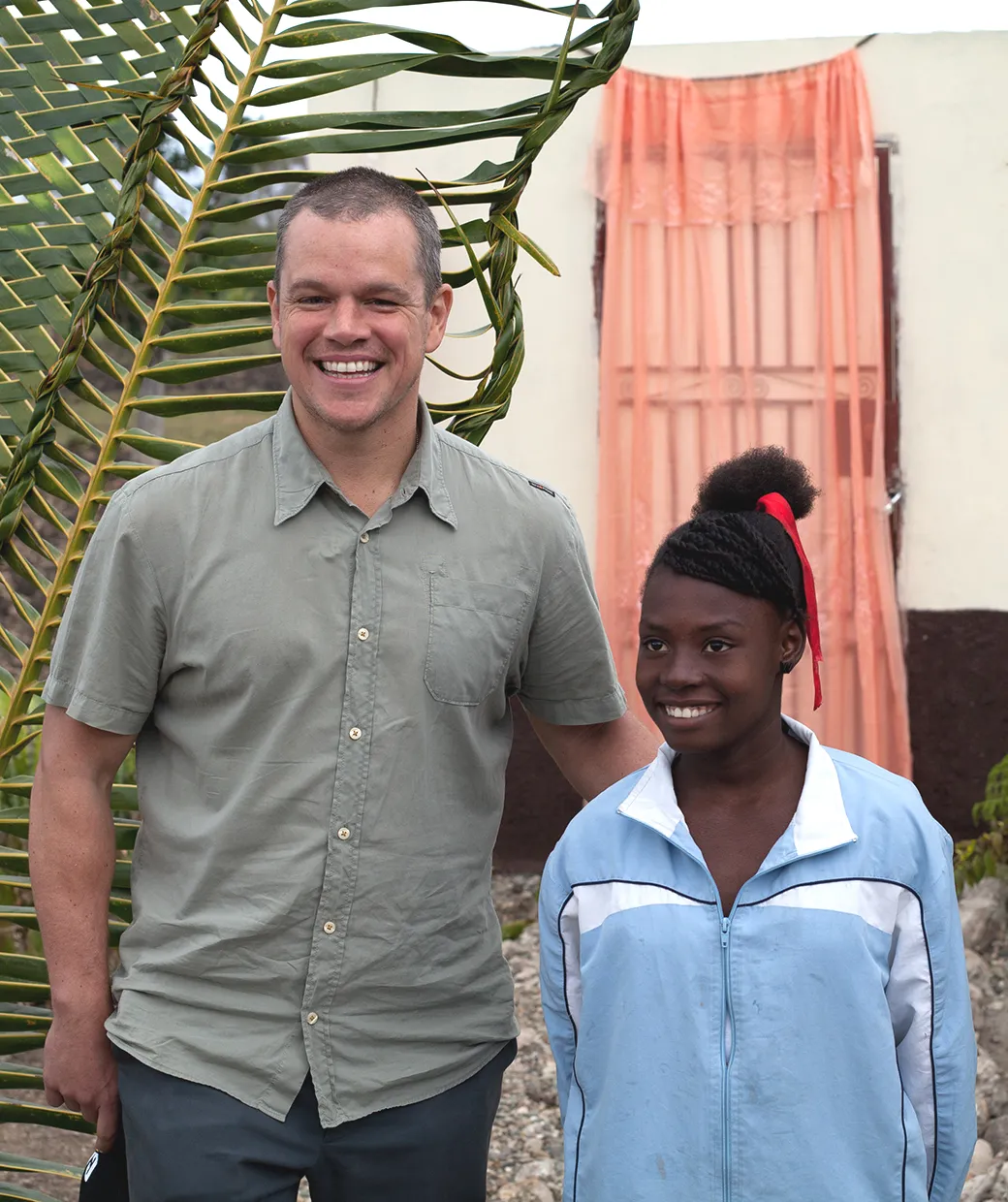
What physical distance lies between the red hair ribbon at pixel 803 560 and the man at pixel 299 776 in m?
0.34

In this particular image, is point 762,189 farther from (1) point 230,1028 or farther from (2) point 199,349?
(1) point 230,1028

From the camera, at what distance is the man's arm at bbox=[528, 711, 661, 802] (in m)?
1.83

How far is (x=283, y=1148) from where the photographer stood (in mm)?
1516

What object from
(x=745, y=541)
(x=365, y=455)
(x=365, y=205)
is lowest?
(x=745, y=541)

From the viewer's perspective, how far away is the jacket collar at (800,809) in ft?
4.59

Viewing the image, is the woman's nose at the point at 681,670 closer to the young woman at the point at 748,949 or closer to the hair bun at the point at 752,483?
the young woman at the point at 748,949

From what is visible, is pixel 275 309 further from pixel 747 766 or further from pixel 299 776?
pixel 747 766

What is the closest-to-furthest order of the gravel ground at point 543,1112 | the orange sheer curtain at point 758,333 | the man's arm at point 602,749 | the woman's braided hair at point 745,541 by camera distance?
1. the woman's braided hair at point 745,541
2. the man's arm at point 602,749
3. the gravel ground at point 543,1112
4. the orange sheer curtain at point 758,333

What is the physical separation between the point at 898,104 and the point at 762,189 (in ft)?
2.01

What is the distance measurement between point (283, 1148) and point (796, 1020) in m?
0.59

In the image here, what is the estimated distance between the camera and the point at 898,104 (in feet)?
16.6

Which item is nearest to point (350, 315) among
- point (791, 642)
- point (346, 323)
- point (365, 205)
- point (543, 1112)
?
point (346, 323)

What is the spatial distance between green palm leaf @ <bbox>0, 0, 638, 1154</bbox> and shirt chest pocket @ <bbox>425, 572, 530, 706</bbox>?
33cm

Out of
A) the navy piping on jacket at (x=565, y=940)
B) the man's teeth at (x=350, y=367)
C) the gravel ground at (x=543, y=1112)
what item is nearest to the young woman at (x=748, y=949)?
the navy piping on jacket at (x=565, y=940)
